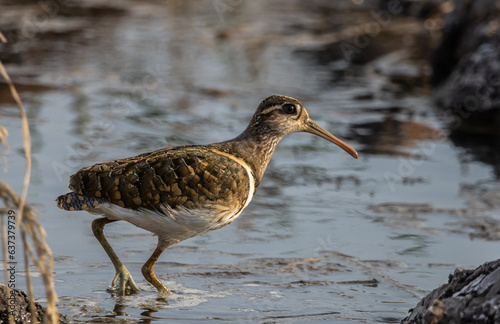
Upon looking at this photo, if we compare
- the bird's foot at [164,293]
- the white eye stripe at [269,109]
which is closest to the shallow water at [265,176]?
the bird's foot at [164,293]

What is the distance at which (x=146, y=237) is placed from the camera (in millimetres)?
7445

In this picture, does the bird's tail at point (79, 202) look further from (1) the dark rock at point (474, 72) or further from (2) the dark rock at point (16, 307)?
Result: (1) the dark rock at point (474, 72)

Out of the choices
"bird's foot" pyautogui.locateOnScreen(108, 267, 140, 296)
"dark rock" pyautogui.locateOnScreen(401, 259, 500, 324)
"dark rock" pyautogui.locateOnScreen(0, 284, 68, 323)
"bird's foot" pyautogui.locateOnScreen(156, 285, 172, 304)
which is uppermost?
"dark rock" pyautogui.locateOnScreen(0, 284, 68, 323)

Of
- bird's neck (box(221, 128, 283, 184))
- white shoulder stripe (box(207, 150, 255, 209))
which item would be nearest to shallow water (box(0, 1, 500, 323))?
white shoulder stripe (box(207, 150, 255, 209))

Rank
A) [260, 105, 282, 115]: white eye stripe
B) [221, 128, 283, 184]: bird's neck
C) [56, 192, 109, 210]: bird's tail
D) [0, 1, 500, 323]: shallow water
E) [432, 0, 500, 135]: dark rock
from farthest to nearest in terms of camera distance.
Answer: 1. [432, 0, 500, 135]: dark rock
2. [260, 105, 282, 115]: white eye stripe
3. [221, 128, 283, 184]: bird's neck
4. [0, 1, 500, 323]: shallow water
5. [56, 192, 109, 210]: bird's tail

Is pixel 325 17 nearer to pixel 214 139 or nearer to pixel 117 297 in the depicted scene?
pixel 214 139

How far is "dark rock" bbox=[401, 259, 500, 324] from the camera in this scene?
429cm

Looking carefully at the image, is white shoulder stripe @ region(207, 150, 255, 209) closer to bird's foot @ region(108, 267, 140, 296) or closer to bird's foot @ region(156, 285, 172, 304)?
bird's foot @ region(156, 285, 172, 304)

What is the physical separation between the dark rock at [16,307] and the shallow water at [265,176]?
0.55 metres

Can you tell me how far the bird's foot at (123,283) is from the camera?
240 inches

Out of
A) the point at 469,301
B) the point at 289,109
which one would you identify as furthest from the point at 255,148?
the point at 469,301

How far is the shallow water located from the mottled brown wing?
→ 718mm

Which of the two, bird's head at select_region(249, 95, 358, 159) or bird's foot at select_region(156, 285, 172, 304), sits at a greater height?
bird's head at select_region(249, 95, 358, 159)

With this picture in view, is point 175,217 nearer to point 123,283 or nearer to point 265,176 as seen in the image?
point 123,283
